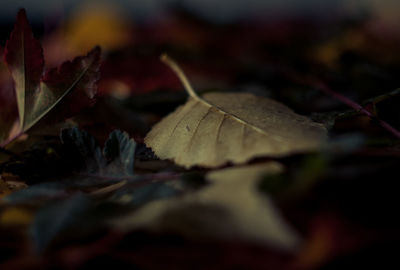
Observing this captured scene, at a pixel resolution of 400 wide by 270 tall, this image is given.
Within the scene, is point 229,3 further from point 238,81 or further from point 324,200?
point 324,200

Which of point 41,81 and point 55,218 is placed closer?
point 55,218

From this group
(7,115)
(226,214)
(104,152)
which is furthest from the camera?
(7,115)

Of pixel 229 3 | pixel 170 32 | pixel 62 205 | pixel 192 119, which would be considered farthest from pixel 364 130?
pixel 229 3

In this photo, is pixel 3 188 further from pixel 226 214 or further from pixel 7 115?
pixel 226 214

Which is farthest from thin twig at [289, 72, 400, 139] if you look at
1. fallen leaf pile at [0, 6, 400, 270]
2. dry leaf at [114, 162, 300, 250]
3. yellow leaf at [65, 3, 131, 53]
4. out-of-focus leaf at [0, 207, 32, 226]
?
yellow leaf at [65, 3, 131, 53]

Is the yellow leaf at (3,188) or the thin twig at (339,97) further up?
the thin twig at (339,97)

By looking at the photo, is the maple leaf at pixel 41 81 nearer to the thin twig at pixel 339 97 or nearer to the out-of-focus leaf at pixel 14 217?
the out-of-focus leaf at pixel 14 217

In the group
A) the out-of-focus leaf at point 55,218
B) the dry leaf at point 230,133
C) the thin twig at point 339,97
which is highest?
the thin twig at point 339,97

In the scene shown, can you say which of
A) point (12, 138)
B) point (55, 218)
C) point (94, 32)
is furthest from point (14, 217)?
point (94, 32)

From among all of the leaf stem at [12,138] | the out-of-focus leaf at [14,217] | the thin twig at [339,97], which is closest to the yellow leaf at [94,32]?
the thin twig at [339,97]
